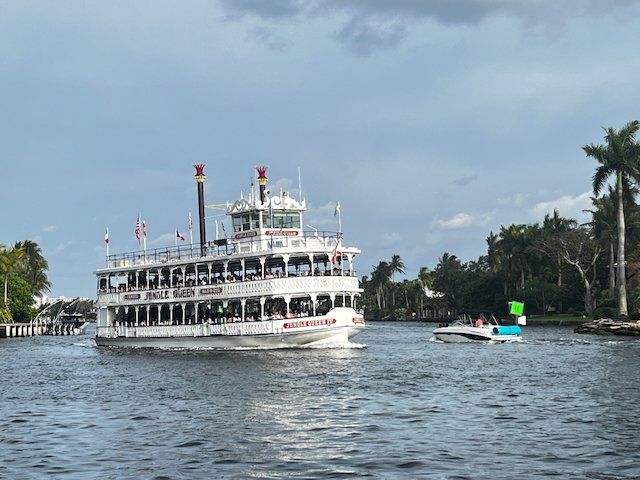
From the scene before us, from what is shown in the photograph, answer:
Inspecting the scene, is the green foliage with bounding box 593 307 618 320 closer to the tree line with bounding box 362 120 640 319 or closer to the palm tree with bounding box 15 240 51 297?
the tree line with bounding box 362 120 640 319

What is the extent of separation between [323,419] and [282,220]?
32.8 meters

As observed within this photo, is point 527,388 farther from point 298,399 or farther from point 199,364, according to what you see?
point 199,364

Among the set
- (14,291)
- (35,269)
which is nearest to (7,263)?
(14,291)

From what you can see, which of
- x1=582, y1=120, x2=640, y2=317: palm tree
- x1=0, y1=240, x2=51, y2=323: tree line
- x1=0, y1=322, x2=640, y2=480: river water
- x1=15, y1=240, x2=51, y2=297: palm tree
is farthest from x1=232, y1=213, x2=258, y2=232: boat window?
x1=15, y1=240, x2=51, y2=297: palm tree

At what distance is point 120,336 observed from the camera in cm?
6575

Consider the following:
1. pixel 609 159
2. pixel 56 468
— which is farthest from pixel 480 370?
pixel 609 159

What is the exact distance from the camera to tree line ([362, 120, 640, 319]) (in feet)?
293

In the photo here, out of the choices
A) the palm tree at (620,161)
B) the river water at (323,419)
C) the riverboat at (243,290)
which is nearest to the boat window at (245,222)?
the riverboat at (243,290)

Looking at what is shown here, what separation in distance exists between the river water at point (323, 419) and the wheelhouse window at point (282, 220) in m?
11.5

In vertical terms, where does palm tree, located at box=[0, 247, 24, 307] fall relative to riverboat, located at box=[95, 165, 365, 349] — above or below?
above

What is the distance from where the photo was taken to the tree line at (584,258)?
89.4 metres

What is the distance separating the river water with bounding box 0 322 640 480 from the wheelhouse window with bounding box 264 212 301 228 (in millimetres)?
11510

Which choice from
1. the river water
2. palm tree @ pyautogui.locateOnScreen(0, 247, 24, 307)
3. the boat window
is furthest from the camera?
palm tree @ pyautogui.locateOnScreen(0, 247, 24, 307)

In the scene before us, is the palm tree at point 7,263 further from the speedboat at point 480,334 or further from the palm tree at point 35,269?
the speedboat at point 480,334
